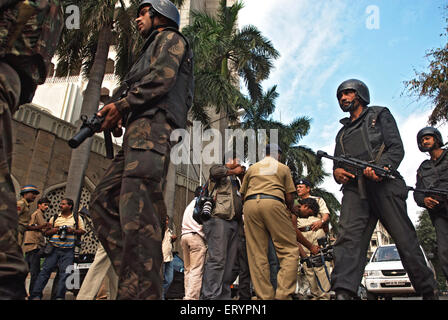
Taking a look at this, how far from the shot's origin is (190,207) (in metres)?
5.75

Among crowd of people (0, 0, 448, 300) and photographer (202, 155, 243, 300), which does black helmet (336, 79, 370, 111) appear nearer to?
crowd of people (0, 0, 448, 300)

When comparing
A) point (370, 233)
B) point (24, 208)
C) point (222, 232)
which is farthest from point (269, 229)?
point (24, 208)

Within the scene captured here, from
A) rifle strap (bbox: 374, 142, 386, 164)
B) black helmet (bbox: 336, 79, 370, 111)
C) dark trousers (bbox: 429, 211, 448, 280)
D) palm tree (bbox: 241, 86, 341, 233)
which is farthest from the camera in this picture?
palm tree (bbox: 241, 86, 341, 233)

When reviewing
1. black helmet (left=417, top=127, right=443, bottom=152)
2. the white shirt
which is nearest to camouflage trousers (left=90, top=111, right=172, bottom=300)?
the white shirt

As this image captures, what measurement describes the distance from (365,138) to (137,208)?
255cm

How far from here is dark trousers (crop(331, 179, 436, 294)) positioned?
3060 mm

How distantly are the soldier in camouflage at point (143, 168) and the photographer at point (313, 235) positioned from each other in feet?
10.9

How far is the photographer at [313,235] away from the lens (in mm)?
5516

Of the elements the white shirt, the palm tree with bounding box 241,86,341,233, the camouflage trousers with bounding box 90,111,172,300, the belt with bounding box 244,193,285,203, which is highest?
the palm tree with bounding box 241,86,341,233

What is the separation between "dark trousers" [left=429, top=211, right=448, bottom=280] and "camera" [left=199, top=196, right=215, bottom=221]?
2.85 m

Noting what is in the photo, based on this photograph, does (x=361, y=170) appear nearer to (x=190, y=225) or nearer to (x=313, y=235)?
(x=190, y=225)

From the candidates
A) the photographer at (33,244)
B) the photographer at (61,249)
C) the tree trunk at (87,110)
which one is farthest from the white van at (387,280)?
the tree trunk at (87,110)

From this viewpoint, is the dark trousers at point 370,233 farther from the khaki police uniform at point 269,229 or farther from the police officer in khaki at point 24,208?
the police officer in khaki at point 24,208
